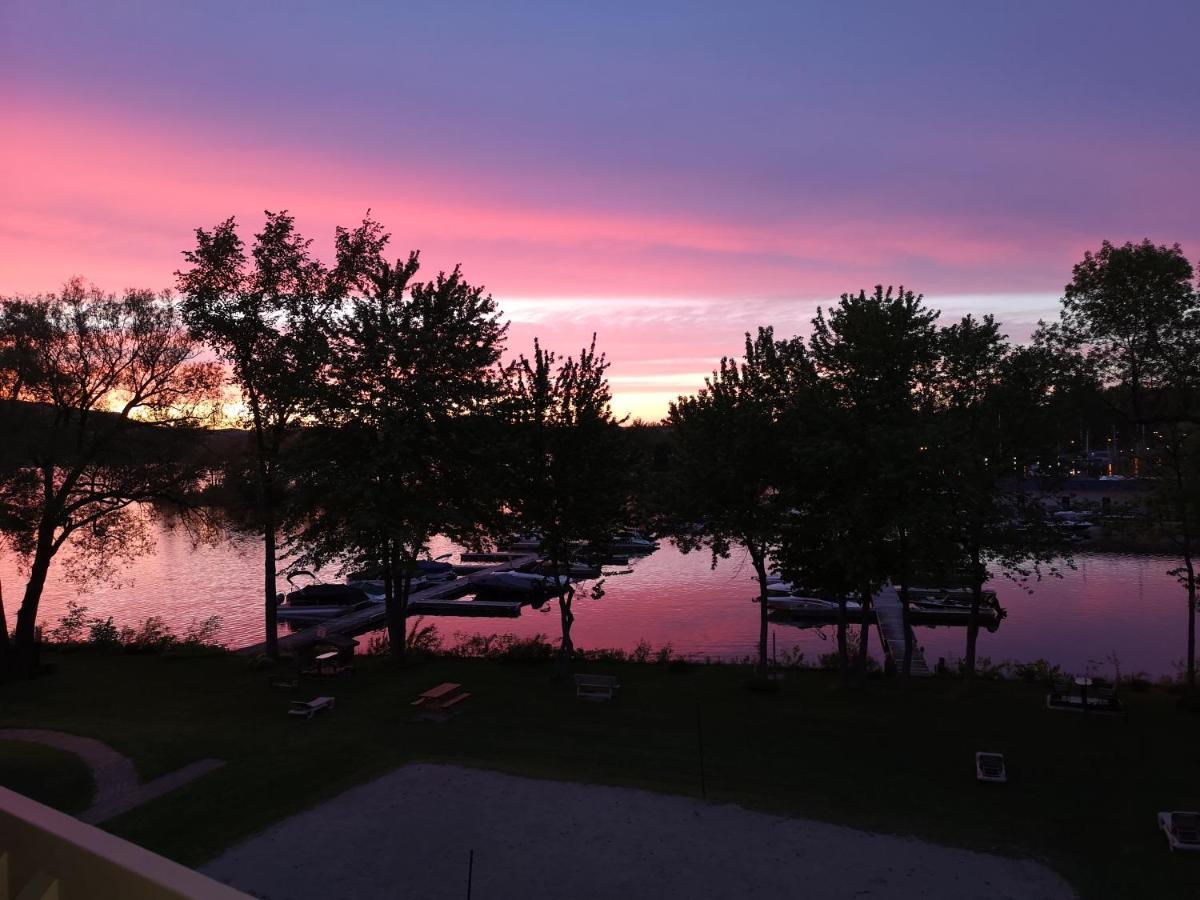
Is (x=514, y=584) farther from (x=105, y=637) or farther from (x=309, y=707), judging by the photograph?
(x=309, y=707)

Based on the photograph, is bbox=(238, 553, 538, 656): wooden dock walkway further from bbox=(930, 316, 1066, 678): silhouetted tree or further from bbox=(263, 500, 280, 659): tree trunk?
bbox=(930, 316, 1066, 678): silhouetted tree

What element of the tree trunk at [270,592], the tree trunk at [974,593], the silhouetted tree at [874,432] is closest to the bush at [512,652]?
the tree trunk at [270,592]

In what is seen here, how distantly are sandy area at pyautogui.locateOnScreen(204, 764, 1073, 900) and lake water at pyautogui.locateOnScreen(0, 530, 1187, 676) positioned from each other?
2121cm

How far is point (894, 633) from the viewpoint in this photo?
4078cm

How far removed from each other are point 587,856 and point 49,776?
41.6 feet

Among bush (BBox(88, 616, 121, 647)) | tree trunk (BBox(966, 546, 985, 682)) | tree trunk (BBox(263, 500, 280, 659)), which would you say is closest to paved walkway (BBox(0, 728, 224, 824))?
tree trunk (BBox(263, 500, 280, 659))

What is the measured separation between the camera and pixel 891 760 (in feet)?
65.8

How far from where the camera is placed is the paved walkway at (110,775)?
56.2ft

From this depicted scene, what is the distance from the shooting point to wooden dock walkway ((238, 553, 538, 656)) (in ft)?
114

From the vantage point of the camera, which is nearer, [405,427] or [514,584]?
[405,427]

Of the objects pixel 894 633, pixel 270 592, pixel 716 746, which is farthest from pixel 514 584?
pixel 716 746

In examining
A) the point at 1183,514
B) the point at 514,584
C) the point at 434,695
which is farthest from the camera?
the point at 514,584

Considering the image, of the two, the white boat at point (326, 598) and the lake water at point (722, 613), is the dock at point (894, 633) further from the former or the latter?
the white boat at point (326, 598)

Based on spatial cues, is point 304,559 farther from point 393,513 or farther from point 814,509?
point 814,509
